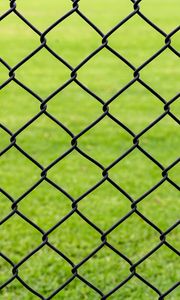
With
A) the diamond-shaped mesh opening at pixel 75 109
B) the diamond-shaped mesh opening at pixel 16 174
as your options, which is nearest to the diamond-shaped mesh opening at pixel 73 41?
the diamond-shaped mesh opening at pixel 75 109

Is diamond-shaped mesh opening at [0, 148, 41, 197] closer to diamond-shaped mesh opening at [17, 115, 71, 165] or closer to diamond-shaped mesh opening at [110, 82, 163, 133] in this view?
diamond-shaped mesh opening at [17, 115, 71, 165]

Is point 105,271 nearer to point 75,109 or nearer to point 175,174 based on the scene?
point 175,174

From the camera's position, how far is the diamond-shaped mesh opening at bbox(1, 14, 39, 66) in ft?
35.4

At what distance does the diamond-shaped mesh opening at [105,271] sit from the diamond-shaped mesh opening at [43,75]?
4575 millimetres

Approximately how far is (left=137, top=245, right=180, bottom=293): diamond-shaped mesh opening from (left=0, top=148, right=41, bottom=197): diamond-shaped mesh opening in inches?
57.7

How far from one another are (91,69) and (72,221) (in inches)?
221

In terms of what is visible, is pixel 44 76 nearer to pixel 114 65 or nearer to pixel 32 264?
pixel 114 65

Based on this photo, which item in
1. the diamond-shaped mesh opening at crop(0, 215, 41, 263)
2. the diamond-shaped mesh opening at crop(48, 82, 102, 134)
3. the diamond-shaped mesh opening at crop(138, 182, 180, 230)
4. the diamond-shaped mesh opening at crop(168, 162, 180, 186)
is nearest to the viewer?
the diamond-shaped mesh opening at crop(0, 215, 41, 263)

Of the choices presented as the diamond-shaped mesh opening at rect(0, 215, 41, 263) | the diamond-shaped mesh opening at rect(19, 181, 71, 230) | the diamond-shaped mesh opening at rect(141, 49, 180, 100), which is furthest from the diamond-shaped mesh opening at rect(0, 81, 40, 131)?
the diamond-shaped mesh opening at rect(0, 215, 41, 263)

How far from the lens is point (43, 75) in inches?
372

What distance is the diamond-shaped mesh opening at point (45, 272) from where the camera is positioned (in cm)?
359

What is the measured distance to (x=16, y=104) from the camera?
7.88 metres

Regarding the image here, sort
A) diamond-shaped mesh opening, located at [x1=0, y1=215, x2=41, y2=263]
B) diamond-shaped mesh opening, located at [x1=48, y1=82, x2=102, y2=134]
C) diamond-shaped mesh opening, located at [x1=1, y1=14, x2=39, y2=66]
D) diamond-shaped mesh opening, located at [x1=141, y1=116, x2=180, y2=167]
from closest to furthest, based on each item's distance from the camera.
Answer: diamond-shaped mesh opening, located at [x1=0, y1=215, x2=41, y2=263], diamond-shaped mesh opening, located at [x1=141, y1=116, x2=180, y2=167], diamond-shaped mesh opening, located at [x1=48, y1=82, x2=102, y2=134], diamond-shaped mesh opening, located at [x1=1, y1=14, x2=39, y2=66]

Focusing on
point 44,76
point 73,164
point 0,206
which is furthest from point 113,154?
point 44,76
